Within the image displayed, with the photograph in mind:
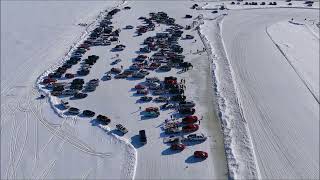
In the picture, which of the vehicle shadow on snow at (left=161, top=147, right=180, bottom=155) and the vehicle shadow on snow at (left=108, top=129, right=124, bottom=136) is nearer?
the vehicle shadow on snow at (left=161, top=147, right=180, bottom=155)

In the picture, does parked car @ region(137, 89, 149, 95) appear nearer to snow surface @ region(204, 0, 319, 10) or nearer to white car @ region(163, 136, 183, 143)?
white car @ region(163, 136, 183, 143)

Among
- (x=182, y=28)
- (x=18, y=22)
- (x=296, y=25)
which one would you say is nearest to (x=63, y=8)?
(x=18, y=22)

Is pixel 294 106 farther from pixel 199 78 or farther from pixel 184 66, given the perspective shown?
pixel 184 66

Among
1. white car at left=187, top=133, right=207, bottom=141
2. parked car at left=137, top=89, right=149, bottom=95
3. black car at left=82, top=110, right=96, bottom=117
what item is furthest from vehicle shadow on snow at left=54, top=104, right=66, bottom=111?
white car at left=187, top=133, right=207, bottom=141

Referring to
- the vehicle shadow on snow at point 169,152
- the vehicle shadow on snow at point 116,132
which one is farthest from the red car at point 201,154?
the vehicle shadow on snow at point 116,132

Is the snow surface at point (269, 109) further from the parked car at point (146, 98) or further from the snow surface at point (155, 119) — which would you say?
the parked car at point (146, 98)

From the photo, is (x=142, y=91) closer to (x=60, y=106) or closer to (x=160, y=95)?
(x=160, y=95)

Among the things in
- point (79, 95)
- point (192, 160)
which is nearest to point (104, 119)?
point (79, 95)
